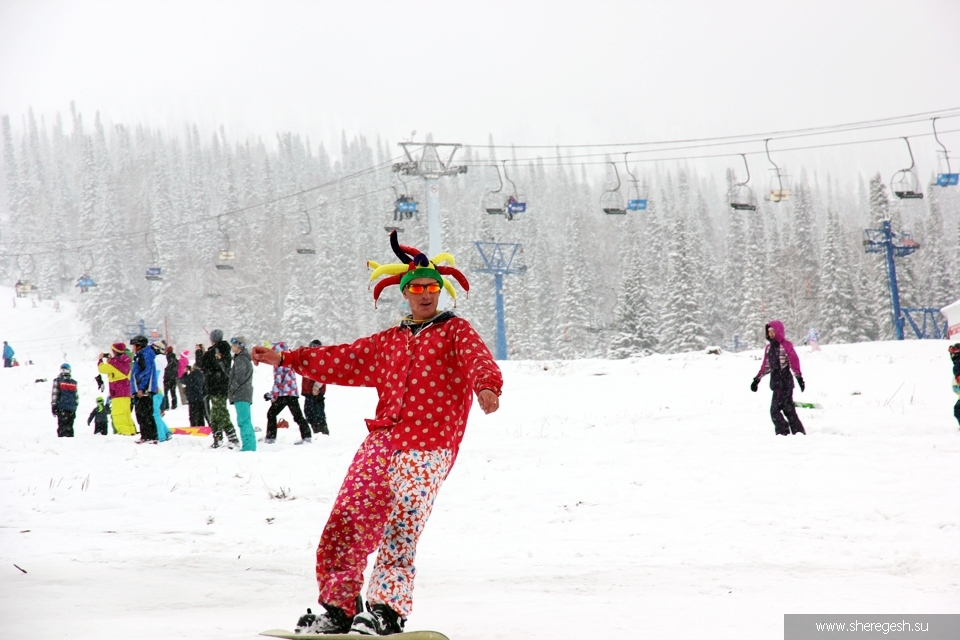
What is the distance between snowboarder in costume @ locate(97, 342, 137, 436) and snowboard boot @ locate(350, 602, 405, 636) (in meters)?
11.9

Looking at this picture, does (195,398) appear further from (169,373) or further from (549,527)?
(549,527)

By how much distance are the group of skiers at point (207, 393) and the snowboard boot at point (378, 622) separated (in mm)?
8362

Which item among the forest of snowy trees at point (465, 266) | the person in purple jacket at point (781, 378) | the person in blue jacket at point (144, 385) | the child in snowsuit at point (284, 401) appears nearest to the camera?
the person in purple jacket at point (781, 378)

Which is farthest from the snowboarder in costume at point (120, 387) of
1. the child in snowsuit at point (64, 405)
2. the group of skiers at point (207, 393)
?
the child in snowsuit at point (64, 405)

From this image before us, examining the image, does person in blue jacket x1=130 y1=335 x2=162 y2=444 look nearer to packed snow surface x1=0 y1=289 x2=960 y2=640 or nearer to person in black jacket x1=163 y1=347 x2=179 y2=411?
packed snow surface x1=0 y1=289 x2=960 y2=640

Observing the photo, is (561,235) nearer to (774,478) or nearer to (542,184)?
(542,184)

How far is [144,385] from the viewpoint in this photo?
13273 millimetres

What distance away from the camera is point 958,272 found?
7238cm

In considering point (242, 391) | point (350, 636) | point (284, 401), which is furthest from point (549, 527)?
point (284, 401)

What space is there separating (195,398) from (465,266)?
178 feet

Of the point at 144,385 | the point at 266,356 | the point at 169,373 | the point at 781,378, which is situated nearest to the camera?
the point at 266,356

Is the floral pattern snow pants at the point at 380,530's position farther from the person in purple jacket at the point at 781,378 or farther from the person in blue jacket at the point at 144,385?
the person in blue jacket at the point at 144,385

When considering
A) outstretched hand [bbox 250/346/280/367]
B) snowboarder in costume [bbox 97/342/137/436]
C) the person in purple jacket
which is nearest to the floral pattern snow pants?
outstretched hand [bbox 250/346/280/367]

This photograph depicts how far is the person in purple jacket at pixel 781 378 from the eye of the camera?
41.0ft
